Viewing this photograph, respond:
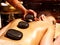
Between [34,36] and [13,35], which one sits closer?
[13,35]

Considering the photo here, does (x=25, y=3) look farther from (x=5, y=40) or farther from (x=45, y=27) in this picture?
(x=5, y=40)

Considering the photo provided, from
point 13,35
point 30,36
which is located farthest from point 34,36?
point 13,35

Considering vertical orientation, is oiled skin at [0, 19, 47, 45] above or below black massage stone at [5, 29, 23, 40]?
below

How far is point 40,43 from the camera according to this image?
1.05m

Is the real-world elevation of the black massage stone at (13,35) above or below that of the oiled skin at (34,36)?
above

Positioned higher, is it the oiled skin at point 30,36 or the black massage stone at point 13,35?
the black massage stone at point 13,35

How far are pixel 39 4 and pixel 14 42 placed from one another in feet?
7.37

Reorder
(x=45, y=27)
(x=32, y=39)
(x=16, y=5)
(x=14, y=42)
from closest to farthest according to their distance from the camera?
(x=14, y=42) < (x=32, y=39) < (x=45, y=27) < (x=16, y=5)

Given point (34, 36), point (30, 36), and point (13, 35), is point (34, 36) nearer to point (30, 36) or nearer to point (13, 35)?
point (30, 36)

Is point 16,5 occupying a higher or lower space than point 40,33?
higher

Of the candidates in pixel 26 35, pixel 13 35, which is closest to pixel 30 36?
pixel 26 35

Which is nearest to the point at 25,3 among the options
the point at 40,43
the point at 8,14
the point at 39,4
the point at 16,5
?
the point at 39,4

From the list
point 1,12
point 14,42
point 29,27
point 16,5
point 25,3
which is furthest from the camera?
point 25,3

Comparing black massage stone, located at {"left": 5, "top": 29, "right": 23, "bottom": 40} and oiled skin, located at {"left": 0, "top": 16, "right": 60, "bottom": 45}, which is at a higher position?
black massage stone, located at {"left": 5, "top": 29, "right": 23, "bottom": 40}
